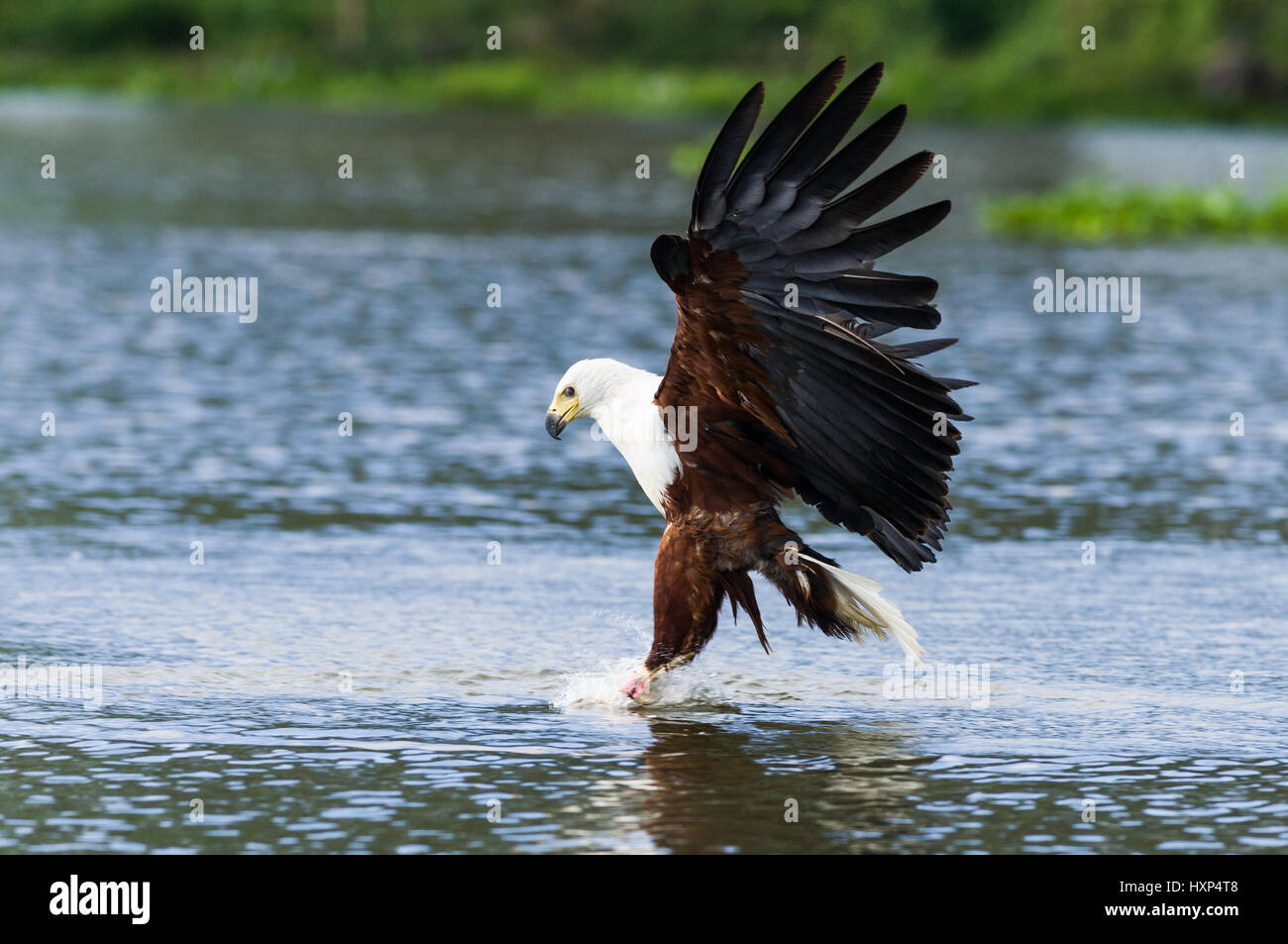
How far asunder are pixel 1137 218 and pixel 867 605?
1912 centimetres

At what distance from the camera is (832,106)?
6875mm

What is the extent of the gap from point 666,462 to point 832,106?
51.6 inches

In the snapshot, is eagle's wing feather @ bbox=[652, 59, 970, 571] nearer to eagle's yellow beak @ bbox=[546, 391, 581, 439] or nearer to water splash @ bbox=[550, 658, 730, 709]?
eagle's yellow beak @ bbox=[546, 391, 581, 439]

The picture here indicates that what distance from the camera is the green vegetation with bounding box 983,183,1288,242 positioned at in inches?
1000

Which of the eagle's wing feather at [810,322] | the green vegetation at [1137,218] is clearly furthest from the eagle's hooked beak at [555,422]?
the green vegetation at [1137,218]

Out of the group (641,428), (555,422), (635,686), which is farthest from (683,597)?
(555,422)

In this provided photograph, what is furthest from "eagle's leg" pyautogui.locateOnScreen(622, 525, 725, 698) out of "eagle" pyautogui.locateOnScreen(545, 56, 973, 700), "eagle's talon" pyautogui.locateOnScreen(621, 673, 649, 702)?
"eagle's talon" pyautogui.locateOnScreen(621, 673, 649, 702)

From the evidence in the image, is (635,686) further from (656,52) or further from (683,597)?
(656,52)

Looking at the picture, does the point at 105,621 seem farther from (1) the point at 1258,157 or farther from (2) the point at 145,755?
(1) the point at 1258,157

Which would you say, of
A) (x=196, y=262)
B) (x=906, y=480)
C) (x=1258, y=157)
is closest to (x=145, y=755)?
(x=906, y=480)

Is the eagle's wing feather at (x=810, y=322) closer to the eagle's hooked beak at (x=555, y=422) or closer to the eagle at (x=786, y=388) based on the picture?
the eagle at (x=786, y=388)

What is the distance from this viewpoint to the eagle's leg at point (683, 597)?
7473 millimetres

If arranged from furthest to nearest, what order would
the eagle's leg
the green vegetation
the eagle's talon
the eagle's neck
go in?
the green vegetation
the eagle's talon
the eagle's leg
the eagle's neck

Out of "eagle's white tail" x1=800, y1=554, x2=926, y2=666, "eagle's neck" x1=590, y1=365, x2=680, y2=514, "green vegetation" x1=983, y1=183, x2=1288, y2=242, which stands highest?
"green vegetation" x1=983, y1=183, x2=1288, y2=242
